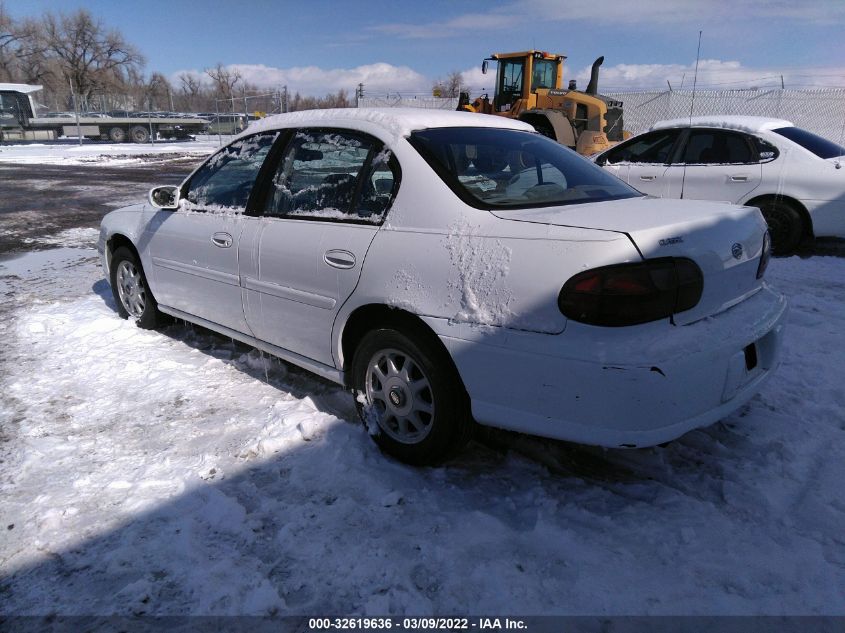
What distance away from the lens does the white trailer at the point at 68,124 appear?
32188 mm

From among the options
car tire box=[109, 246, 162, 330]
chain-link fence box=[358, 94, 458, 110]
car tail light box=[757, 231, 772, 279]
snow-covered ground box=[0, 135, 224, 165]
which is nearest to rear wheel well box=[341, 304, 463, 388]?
car tail light box=[757, 231, 772, 279]

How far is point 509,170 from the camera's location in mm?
3016

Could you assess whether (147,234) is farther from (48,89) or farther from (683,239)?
(48,89)

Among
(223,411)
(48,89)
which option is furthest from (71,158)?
(48,89)

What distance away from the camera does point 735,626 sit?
1925 millimetres

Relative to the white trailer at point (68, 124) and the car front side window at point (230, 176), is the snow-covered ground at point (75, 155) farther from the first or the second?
the car front side window at point (230, 176)

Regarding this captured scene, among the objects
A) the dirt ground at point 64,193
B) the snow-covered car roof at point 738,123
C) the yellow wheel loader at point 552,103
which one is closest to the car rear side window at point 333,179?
the snow-covered car roof at point 738,123

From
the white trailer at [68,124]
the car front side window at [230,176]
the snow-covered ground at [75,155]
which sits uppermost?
the white trailer at [68,124]

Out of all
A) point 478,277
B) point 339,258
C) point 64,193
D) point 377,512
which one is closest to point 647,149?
point 339,258

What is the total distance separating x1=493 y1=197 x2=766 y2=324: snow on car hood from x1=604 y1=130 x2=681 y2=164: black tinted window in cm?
525

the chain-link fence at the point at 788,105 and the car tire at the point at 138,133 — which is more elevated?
the chain-link fence at the point at 788,105

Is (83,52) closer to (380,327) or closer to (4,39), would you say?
(4,39)

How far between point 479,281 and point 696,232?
877 mm

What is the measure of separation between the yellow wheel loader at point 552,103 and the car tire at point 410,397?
12.7m
